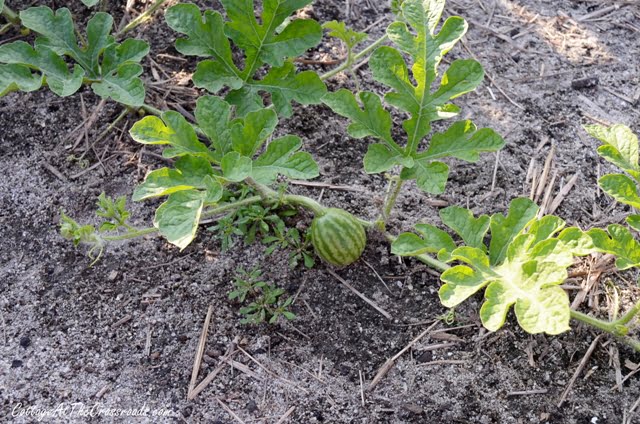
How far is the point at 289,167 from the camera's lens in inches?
93.4

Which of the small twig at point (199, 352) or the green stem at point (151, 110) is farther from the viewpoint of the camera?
the green stem at point (151, 110)

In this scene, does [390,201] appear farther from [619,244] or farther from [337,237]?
[619,244]

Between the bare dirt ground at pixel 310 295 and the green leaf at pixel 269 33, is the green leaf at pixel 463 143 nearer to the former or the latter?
the bare dirt ground at pixel 310 295

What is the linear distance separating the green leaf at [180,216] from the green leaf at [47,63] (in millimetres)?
745

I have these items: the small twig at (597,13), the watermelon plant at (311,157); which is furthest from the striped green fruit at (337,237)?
the small twig at (597,13)

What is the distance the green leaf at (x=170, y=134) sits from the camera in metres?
2.29

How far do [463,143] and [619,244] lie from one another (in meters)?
0.66

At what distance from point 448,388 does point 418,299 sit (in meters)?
0.38

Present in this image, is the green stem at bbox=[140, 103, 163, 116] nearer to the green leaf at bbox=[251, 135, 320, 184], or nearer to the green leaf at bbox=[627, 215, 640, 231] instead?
the green leaf at bbox=[251, 135, 320, 184]

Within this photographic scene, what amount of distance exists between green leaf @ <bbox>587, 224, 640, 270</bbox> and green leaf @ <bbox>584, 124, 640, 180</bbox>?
8.9 inches

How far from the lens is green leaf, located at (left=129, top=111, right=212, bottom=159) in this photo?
229 centimetres

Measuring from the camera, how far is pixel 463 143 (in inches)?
95.9

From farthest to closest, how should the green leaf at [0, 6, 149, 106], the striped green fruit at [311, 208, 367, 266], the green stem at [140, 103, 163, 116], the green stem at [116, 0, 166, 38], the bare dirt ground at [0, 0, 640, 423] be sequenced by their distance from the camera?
1. the green stem at [116, 0, 166, 38]
2. the green stem at [140, 103, 163, 116]
3. the green leaf at [0, 6, 149, 106]
4. the striped green fruit at [311, 208, 367, 266]
5. the bare dirt ground at [0, 0, 640, 423]

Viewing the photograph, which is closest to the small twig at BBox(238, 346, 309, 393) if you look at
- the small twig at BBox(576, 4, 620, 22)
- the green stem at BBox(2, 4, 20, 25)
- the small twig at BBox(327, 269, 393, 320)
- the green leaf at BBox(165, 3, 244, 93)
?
the small twig at BBox(327, 269, 393, 320)
